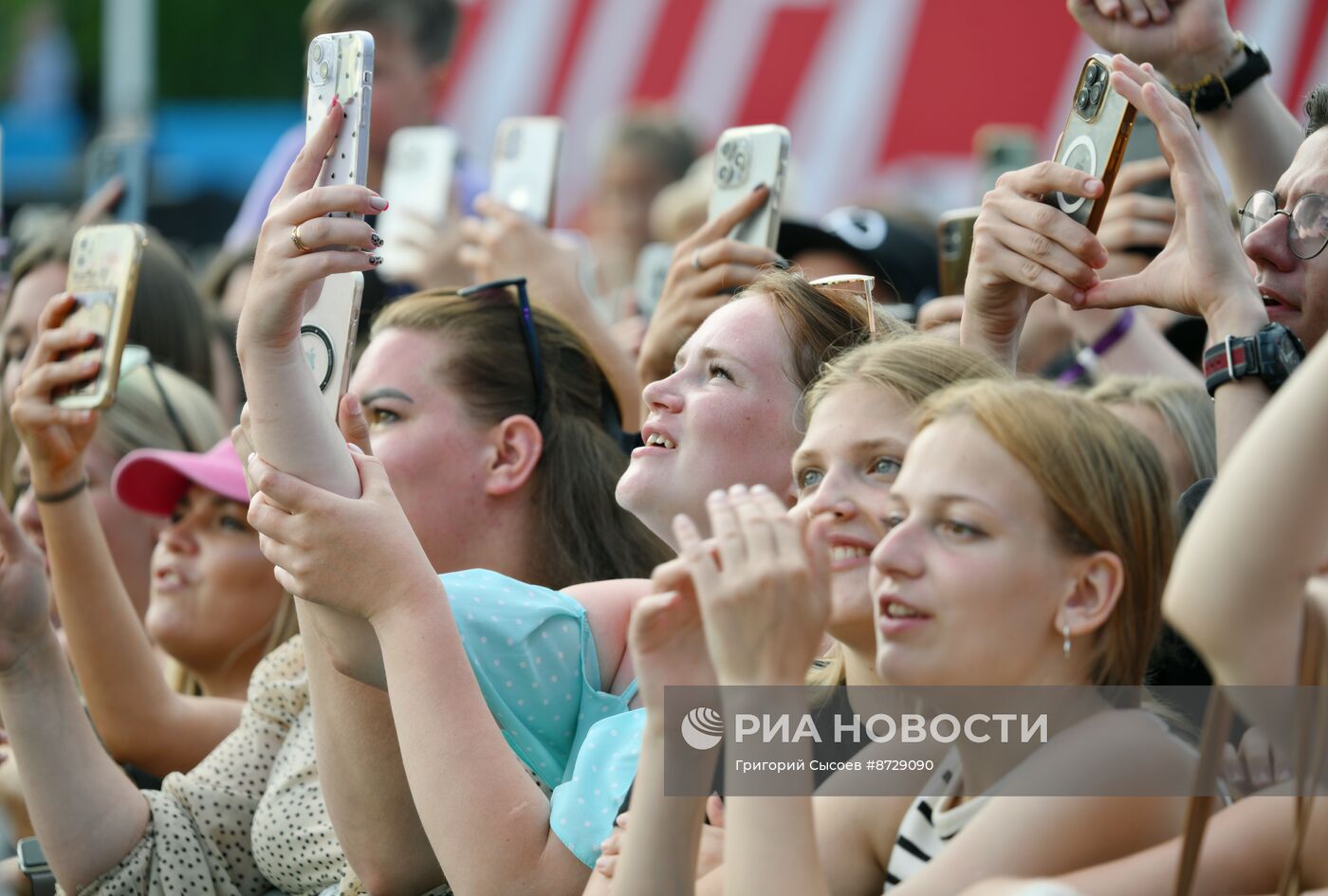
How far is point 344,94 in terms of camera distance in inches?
92.4

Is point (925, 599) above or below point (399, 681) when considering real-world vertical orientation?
above

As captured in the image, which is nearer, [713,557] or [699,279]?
[713,557]

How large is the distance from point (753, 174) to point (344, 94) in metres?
1.15

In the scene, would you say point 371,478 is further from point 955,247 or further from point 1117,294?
point 955,247

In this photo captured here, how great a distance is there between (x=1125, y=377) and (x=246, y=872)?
181cm

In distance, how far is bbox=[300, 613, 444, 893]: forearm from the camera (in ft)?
7.99

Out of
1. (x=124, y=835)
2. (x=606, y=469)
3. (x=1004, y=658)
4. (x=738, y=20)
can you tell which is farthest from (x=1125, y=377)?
(x=738, y=20)

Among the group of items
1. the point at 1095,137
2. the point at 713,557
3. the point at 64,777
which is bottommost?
the point at 64,777

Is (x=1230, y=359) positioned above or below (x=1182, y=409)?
above

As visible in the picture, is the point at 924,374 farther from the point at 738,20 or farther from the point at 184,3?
the point at 184,3

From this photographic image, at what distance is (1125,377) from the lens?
10.4ft

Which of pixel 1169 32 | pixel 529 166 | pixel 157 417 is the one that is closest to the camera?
pixel 1169 32

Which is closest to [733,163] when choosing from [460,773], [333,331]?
[333,331]

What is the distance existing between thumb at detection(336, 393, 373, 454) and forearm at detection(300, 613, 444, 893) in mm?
258
